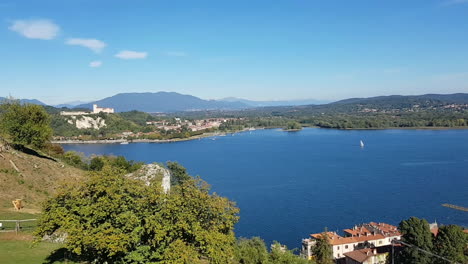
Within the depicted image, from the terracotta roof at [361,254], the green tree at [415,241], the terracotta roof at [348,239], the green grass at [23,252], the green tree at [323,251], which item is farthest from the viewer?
the terracotta roof at [348,239]

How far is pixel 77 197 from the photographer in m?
5.93

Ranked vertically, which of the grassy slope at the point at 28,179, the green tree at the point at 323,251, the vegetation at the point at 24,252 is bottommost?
the green tree at the point at 323,251

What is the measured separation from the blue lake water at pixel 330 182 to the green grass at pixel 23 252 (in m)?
13.9

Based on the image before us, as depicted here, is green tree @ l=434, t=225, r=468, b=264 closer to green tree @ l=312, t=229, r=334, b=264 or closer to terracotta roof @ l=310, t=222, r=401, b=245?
terracotta roof @ l=310, t=222, r=401, b=245

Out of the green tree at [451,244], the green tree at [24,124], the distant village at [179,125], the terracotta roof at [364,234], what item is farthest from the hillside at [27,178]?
the distant village at [179,125]

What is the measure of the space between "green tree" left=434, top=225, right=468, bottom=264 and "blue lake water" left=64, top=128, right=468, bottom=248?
Answer: 22.4 feet

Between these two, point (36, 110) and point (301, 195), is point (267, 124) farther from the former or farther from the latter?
point (36, 110)

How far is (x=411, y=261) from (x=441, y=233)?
1.84 m

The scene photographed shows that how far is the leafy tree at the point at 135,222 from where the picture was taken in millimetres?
5348

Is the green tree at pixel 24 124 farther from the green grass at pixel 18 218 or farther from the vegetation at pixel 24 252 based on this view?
the vegetation at pixel 24 252

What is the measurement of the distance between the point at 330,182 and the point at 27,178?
1025 inches

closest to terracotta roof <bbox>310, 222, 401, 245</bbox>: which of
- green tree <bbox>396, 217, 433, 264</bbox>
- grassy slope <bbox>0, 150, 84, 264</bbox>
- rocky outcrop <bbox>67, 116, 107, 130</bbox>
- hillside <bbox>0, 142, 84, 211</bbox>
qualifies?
green tree <bbox>396, 217, 433, 264</bbox>

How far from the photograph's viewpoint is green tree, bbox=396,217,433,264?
13.7 m

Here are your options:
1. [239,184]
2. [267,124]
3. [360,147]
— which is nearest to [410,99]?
[267,124]
